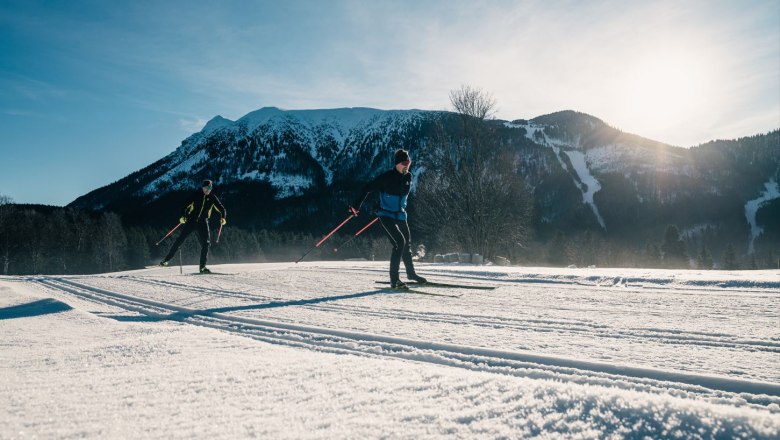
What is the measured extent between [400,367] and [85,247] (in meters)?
93.8

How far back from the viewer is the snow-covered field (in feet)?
4.97

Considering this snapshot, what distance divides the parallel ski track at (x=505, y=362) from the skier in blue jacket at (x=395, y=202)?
3233 millimetres

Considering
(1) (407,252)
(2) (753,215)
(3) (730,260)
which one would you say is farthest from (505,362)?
(2) (753,215)

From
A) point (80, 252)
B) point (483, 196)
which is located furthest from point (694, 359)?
point (80, 252)

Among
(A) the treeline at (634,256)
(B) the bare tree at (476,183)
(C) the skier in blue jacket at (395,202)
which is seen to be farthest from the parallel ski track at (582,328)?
(A) the treeline at (634,256)

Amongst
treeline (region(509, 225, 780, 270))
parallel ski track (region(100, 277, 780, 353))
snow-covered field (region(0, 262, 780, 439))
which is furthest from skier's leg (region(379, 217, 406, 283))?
treeline (region(509, 225, 780, 270))

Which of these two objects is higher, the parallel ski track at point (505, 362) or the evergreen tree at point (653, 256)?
the parallel ski track at point (505, 362)

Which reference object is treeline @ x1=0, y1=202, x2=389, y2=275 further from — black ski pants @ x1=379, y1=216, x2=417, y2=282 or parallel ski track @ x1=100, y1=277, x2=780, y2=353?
parallel ski track @ x1=100, y1=277, x2=780, y2=353

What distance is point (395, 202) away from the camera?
713 cm

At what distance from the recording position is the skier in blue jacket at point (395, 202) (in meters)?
7.01

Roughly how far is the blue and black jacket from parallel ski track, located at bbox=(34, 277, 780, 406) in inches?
132

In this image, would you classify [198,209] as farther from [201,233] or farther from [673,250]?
[673,250]

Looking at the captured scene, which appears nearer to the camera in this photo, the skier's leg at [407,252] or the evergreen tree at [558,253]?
the skier's leg at [407,252]

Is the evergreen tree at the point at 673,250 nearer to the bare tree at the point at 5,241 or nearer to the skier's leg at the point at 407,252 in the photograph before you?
the skier's leg at the point at 407,252
